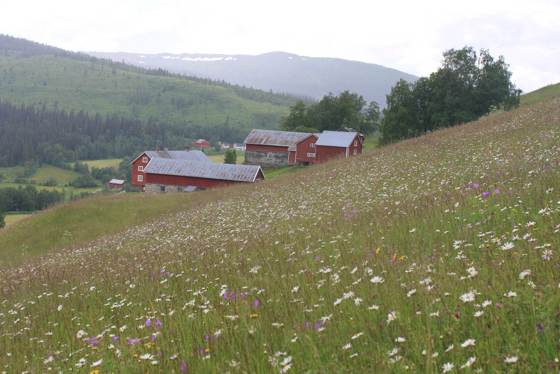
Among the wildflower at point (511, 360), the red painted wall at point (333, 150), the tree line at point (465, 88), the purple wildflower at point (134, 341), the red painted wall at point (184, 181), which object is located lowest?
the red painted wall at point (184, 181)

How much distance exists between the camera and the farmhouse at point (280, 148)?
4149 inches

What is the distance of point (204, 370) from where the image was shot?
16.4 ft

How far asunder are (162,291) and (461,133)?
27.4 m

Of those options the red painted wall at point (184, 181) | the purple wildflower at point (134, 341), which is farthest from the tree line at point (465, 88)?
the purple wildflower at point (134, 341)

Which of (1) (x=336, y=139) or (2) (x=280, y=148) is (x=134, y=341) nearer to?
(1) (x=336, y=139)

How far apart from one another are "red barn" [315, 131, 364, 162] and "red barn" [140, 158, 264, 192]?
15.9 metres

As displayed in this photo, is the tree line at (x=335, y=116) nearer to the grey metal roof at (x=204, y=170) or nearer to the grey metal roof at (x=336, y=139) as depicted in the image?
the grey metal roof at (x=336, y=139)

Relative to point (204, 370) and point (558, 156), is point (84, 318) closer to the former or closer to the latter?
point (204, 370)

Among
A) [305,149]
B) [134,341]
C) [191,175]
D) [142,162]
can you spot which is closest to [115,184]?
[142,162]

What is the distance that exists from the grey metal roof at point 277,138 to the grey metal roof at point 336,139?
748 centimetres

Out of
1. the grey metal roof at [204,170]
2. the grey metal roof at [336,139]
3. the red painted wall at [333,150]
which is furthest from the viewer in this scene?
the red painted wall at [333,150]

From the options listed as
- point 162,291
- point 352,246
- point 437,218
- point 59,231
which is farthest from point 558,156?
point 59,231

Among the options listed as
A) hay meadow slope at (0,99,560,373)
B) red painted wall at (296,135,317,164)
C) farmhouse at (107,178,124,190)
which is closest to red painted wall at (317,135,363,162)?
red painted wall at (296,135,317,164)

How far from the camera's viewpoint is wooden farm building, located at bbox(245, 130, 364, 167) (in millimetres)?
96000
